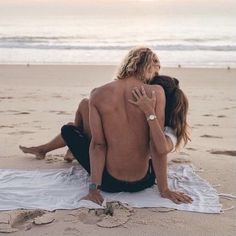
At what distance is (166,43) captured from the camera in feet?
67.1

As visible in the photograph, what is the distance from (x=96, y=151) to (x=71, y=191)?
41 cm

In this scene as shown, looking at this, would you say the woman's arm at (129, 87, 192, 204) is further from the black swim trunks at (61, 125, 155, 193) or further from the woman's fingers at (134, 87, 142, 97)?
the black swim trunks at (61, 125, 155, 193)

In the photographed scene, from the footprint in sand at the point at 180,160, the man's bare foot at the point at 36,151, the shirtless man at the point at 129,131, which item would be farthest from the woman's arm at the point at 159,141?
the man's bare foot at the point at 36,151

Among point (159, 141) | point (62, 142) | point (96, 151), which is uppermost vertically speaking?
point (159, 141)

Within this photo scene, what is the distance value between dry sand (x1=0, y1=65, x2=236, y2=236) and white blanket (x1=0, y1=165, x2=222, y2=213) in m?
0.11

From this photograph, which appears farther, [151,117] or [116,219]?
[151,117]

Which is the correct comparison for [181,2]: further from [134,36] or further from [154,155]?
[154,155]

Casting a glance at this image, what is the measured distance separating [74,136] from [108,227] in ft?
3.36

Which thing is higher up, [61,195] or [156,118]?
[156,118]

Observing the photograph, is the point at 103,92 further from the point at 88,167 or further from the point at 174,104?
the point at 88,167

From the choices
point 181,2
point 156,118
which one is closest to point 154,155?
point 156,118

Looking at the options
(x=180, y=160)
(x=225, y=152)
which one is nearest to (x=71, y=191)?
(x=180, y=160)

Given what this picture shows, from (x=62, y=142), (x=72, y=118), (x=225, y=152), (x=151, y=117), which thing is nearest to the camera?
(x=151, y=117)

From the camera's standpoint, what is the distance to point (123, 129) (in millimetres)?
3520
